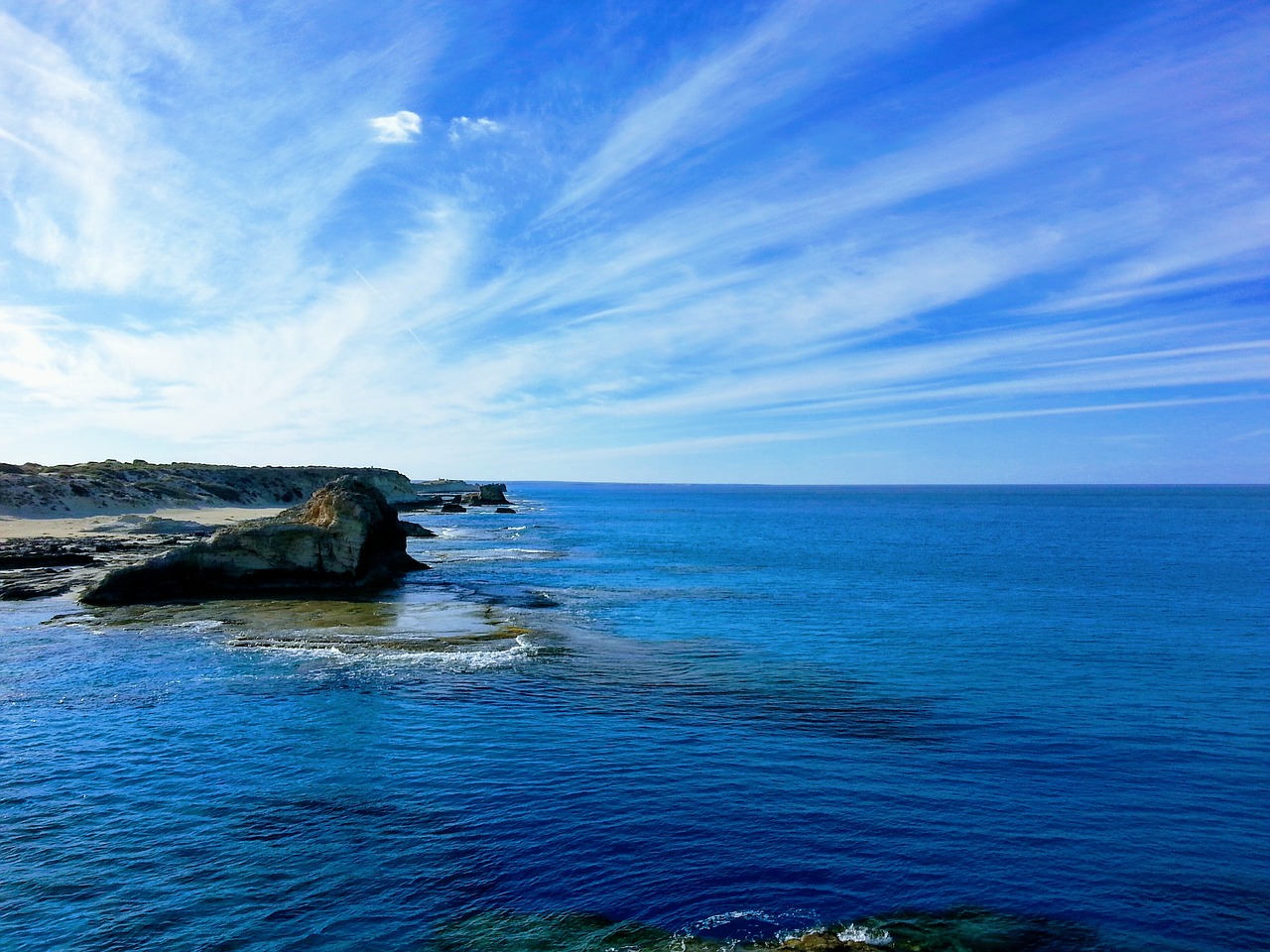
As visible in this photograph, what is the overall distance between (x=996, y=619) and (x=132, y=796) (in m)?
29.8

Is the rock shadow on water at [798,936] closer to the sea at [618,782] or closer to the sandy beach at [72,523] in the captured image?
the sea at [618,782]

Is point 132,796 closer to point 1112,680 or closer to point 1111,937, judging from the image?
point 1111,937

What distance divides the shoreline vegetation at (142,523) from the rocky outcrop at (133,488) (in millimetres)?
125

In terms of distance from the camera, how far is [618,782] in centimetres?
1346

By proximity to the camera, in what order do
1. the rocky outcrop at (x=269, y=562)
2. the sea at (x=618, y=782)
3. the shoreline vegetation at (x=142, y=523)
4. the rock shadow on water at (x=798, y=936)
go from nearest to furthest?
the rock shadow on water at (x=798, y=936) < the sea at (x=618, y=782) < the rocky outcrop at (x=269, y=562) < the shoreline vegetation at (x=142, y=523)

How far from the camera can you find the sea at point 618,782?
934cm

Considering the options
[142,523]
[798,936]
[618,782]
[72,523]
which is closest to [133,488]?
[72,523]

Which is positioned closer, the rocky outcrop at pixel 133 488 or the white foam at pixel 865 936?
the white foam at pixel 865 936

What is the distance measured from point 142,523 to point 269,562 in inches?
1339

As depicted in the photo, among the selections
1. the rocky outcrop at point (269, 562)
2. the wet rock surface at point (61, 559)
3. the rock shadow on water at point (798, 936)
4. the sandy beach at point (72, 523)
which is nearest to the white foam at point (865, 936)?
the rock shadow on water at point (798, 936)

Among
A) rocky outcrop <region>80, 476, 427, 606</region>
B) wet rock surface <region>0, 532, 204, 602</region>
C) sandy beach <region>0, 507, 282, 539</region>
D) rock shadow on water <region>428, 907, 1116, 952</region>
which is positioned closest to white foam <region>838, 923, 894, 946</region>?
rock shadow on water <region>428, 907, 1116, 952</region>

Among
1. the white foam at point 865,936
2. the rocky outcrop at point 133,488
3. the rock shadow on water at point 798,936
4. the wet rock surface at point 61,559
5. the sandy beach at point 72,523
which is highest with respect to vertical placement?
the rocky outcrop at point 133,488

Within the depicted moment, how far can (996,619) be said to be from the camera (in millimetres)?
31625

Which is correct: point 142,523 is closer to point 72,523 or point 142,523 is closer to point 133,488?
point 72,523
